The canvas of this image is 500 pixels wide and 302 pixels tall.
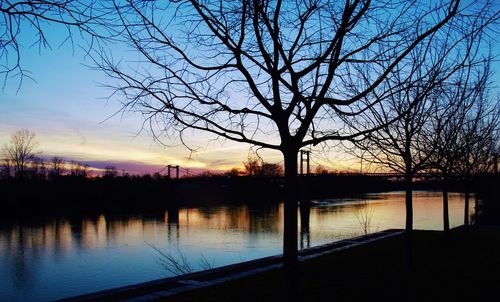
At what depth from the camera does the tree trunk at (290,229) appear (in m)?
5.29

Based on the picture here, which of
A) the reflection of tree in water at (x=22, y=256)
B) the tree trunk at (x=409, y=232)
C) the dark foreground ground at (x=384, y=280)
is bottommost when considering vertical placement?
the reflection of tree in water at (x=22, y=256)

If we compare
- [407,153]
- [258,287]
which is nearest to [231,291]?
[258,287]

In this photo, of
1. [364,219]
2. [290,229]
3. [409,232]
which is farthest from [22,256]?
[364,219]

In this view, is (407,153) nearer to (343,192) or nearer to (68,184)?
(68,184)

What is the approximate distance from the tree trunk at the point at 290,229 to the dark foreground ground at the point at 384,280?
2721 mm

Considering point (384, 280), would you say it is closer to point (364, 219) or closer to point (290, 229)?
point (290, 229)

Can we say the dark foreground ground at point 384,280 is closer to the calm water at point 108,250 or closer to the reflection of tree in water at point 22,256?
the calm water at point 108,250

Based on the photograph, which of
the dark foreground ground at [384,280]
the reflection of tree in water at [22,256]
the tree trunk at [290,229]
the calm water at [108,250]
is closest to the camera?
the tree trunk at [290,229]

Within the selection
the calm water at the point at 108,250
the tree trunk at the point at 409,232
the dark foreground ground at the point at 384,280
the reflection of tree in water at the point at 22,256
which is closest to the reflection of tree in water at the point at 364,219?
the calm water at the point at 108,250

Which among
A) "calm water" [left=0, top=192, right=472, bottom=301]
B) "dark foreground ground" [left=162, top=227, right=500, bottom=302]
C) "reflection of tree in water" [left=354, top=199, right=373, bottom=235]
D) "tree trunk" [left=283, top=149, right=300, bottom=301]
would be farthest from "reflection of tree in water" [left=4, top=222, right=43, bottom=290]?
"tree trunk" [left=283, top=149, right=300, bottom=301]

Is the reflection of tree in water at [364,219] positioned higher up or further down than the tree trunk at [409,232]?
further down

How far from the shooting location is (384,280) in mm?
9203

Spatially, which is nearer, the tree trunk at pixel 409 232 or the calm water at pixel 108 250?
the tree trunk at pixel 409 232

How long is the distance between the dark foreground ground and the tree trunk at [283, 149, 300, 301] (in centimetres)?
272
